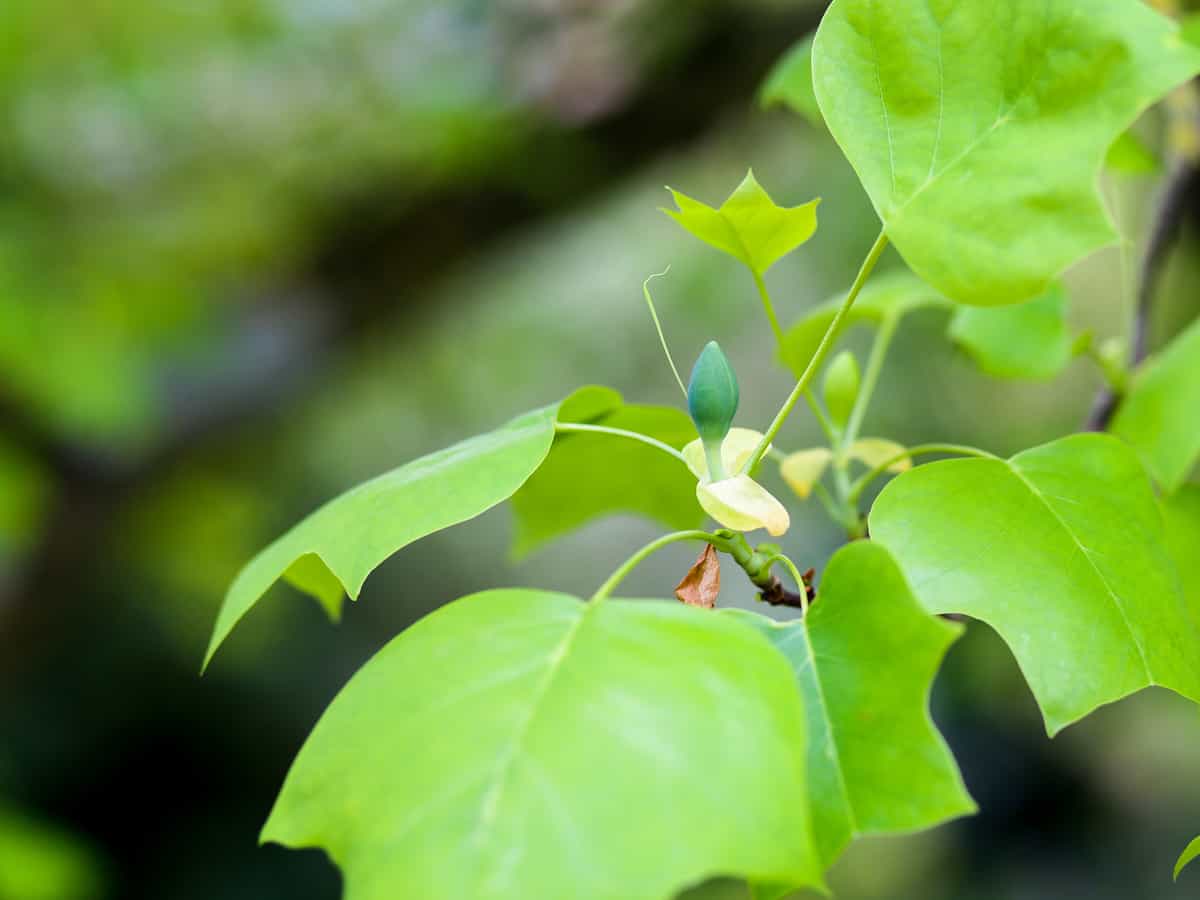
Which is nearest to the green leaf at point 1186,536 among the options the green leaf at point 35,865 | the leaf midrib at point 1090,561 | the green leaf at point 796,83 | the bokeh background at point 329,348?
the leaf midrib at point 1090,561

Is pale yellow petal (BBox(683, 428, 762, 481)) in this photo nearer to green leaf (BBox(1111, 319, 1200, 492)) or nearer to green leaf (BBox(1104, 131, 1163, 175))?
green leaf (BBox(1111, 319, 1200, 492))

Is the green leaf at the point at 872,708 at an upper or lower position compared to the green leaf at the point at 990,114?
lower

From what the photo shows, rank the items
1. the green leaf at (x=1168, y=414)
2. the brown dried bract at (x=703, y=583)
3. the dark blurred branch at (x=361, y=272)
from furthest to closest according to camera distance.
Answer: the dark blurred branch at (x=361, y=272) → the green leaf at (x=1168, y=414) → the brown dried bract at (x=703, y=583)

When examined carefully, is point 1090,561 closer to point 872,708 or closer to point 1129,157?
point 872,708

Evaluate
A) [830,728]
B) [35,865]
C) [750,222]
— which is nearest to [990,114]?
[750,222]

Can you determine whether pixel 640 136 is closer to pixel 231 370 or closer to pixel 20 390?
pixel 231 370

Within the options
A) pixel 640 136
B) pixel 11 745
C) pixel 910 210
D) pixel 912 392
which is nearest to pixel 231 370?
pixel 640 136

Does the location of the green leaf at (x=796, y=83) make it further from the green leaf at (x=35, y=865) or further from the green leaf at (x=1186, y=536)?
the green leaf at (x=35, y=865)
